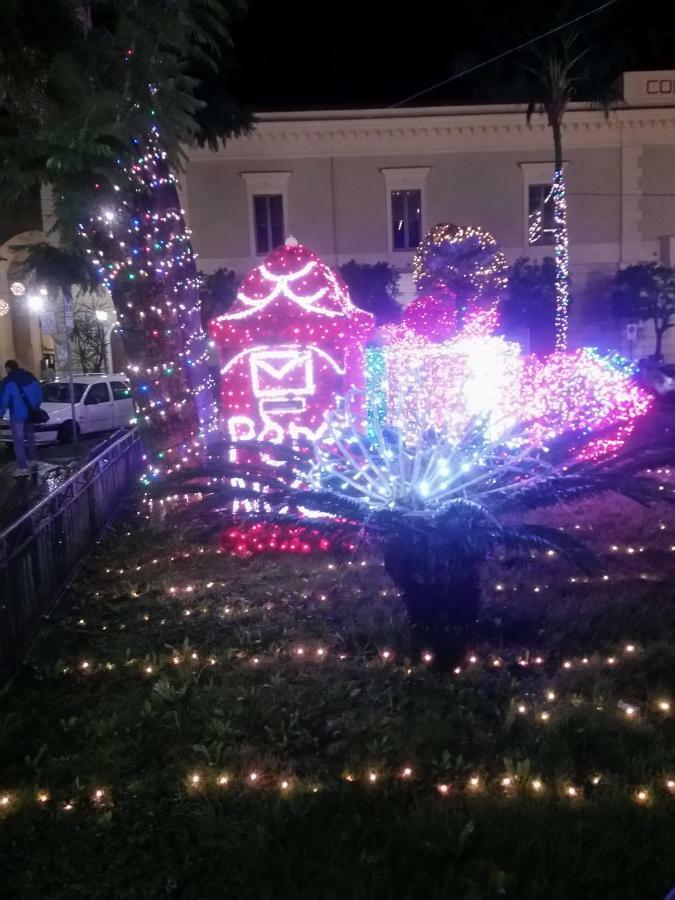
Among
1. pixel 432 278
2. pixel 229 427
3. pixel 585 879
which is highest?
pixel 432 278

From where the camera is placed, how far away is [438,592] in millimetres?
4699

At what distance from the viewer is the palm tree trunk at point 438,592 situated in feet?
15.1

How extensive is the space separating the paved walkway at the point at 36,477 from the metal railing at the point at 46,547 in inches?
18.9

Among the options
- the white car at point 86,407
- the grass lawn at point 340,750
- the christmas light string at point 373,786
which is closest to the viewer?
the grass lawn at point 340,750

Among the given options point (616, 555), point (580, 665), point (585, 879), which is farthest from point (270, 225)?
point (585, 879)

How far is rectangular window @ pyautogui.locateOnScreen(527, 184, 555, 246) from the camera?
2464 centimetres

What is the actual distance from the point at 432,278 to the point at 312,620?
7.19 metres

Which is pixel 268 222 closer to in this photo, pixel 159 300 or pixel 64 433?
pixel 64 433

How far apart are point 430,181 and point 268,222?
5077mm

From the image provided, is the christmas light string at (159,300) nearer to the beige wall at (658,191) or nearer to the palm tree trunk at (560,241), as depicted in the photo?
the palm tree trunk at (560,241)

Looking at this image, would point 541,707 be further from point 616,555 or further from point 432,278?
point 432,278

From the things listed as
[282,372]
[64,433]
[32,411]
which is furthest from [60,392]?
[282,372]

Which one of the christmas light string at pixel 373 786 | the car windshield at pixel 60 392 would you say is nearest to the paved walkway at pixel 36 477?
the car windshield at pixel 60 392

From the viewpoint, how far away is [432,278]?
11773 millimetres
